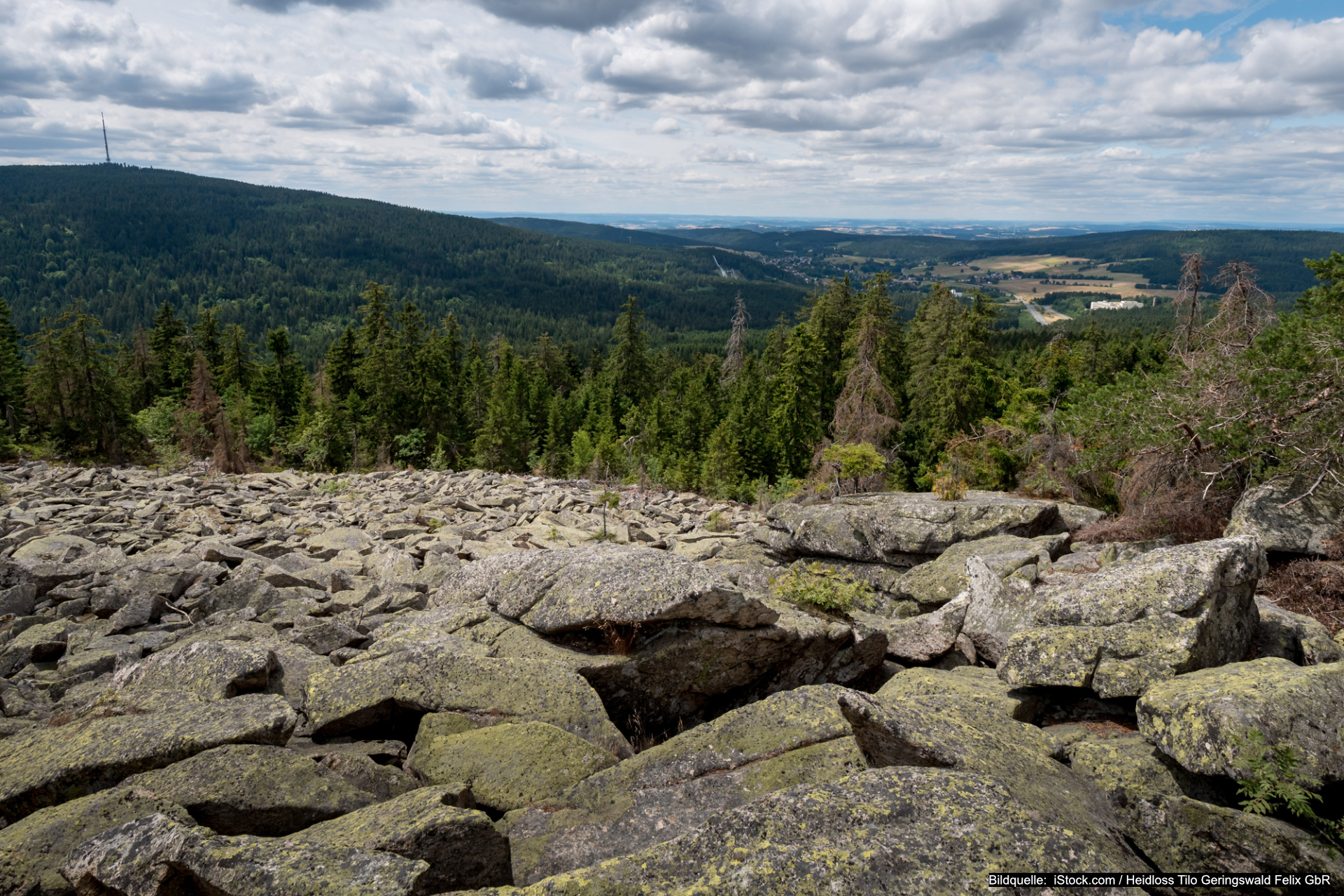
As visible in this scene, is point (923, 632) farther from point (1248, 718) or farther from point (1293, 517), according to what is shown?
point (1293, 517)

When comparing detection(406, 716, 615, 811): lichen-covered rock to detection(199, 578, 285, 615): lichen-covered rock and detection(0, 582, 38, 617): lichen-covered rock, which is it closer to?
detection(199, 578, 285, 615): lichen-covered rock

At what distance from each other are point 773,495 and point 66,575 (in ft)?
73.9

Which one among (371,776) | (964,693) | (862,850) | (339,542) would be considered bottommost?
(339,542)

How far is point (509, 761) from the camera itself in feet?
18.9

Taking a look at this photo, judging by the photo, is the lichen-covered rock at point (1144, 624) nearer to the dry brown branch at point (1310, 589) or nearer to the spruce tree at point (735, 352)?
the dry brown branch at point (1310, 589)

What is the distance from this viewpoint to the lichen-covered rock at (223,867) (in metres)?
3.87

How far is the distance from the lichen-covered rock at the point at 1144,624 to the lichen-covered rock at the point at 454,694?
4.42m

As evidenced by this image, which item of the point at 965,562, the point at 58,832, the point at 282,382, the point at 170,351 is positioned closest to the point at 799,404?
the point at 965,562

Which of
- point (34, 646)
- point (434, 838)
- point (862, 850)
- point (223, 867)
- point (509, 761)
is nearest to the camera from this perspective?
point (862, 850)

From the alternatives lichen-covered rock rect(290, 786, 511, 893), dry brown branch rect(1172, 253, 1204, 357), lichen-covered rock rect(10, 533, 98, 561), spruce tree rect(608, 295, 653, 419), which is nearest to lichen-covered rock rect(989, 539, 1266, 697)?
lichen-covered rock rect(290, 786, 511, 893)

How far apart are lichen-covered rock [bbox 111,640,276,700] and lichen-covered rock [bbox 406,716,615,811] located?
2187 millimetres

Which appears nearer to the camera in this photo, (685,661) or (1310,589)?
(685,661)

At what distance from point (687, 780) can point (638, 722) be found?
6.59ft

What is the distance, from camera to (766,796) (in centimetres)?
442
